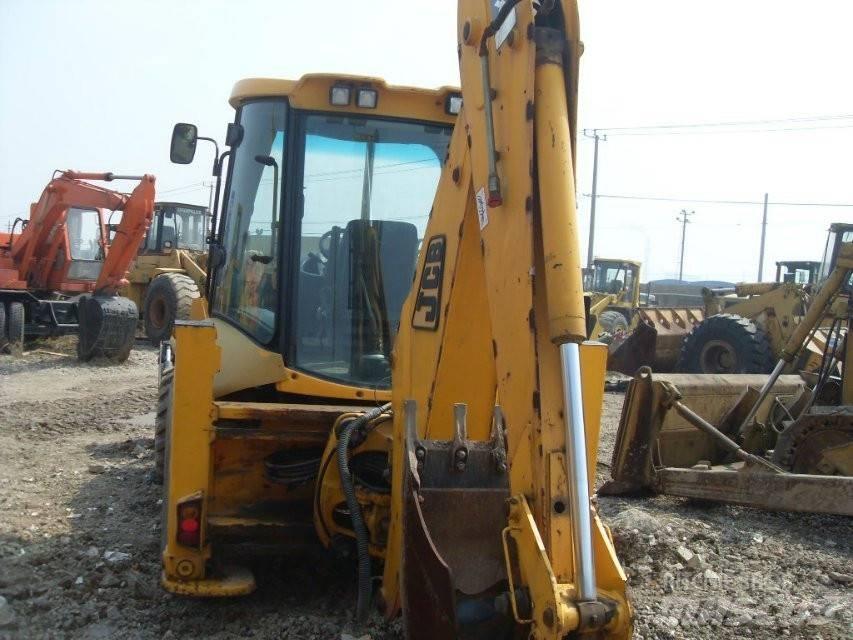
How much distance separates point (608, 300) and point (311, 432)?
19.1 meters

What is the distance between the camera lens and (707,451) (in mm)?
6648

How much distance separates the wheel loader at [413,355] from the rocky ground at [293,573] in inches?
10.8

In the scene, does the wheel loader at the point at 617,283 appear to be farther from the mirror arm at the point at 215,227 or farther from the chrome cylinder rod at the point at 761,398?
the mirror arm at the point at 215,227

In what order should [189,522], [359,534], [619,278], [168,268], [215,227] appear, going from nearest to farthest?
1. [359,534]
2. [189,522]
3. [215,227]
4. [168,268]
5. [619,278]

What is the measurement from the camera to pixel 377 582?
13.4ft

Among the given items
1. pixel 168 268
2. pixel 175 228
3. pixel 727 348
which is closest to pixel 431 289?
pixel 727 348

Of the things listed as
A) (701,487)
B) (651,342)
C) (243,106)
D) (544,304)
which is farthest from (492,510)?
(651,342)

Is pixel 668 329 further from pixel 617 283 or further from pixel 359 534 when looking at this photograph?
pixel 359 534

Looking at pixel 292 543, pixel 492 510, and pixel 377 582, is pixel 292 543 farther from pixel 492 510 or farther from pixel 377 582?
pixel 492 510

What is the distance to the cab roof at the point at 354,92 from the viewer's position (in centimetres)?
421

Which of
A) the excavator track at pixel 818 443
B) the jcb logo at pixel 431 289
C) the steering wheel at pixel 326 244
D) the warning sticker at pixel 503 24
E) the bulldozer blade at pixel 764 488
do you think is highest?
the warning sticker at pixel 503 24

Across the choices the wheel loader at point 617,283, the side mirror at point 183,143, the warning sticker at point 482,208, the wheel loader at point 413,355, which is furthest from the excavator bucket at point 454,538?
the wheel loader at point 617,283

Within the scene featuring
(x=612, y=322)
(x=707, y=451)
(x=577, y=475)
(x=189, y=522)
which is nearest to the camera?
(x=577, y=475)

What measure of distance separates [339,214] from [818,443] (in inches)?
147
